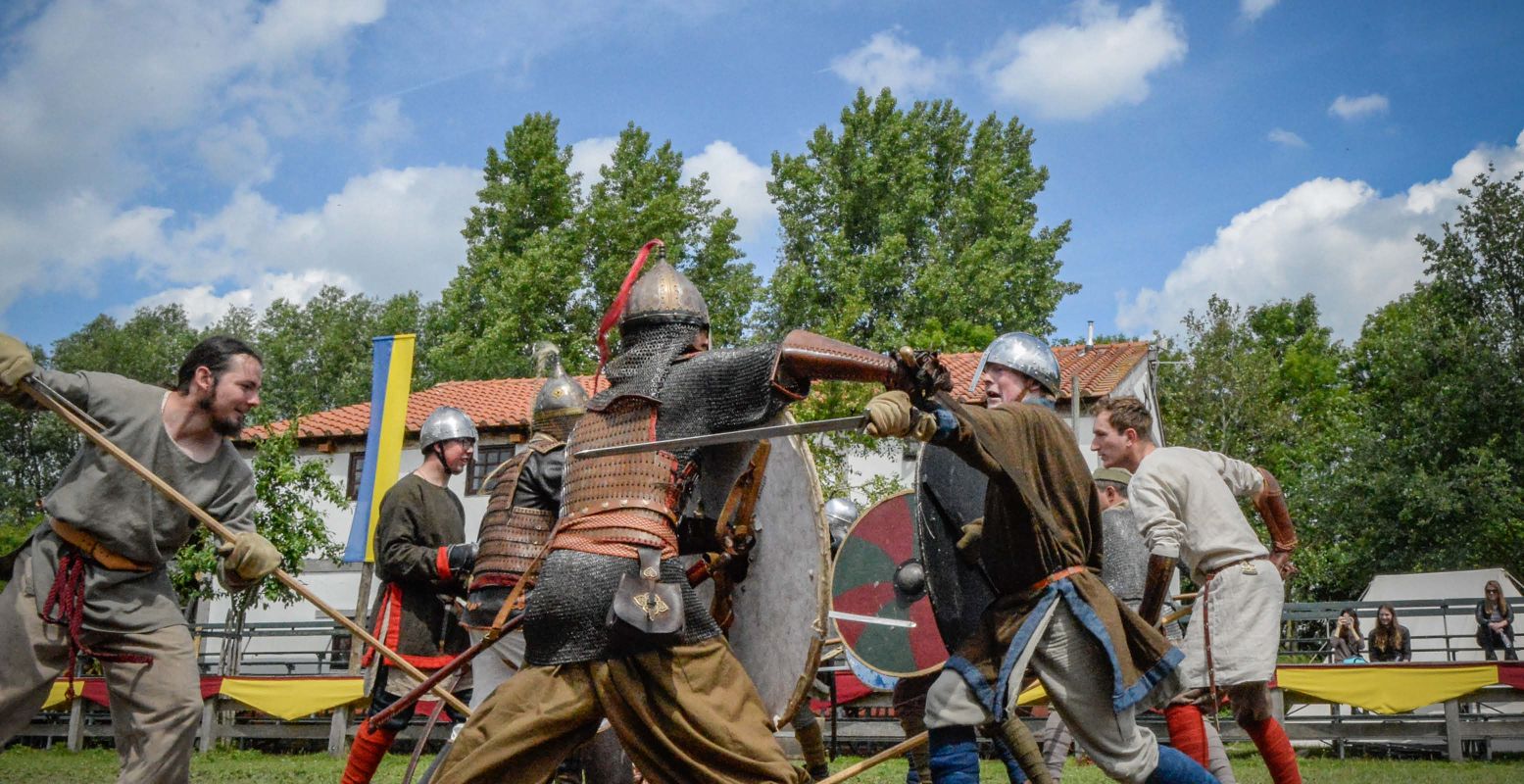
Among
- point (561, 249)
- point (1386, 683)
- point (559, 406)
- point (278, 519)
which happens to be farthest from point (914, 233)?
point (559, 406)

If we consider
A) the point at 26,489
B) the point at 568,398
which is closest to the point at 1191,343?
the point at 568,398

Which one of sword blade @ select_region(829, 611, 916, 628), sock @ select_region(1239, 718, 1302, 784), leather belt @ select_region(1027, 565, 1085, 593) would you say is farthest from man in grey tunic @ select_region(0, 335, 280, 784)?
sock @ select_region(1239, 718, 1302, 784)

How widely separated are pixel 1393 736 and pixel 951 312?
21.7m

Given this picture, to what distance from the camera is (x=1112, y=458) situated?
505 centimetres

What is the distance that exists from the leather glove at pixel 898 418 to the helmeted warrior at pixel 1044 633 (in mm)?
112

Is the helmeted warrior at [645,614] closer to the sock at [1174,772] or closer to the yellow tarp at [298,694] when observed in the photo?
the sock at [1174,772]

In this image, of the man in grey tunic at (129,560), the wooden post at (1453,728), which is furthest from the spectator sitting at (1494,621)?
the man in grey tunic at (129,560)

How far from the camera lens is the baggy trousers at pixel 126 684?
3670 mm

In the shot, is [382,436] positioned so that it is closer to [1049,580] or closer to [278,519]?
[278,519]

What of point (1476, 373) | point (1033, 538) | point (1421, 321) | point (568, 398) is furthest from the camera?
point (1421, 321)

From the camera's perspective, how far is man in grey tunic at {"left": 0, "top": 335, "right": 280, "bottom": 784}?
372cm

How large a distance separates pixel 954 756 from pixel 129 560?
260 centimetres

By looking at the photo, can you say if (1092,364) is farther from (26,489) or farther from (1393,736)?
(26,489)

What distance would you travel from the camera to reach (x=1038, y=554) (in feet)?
11.5
